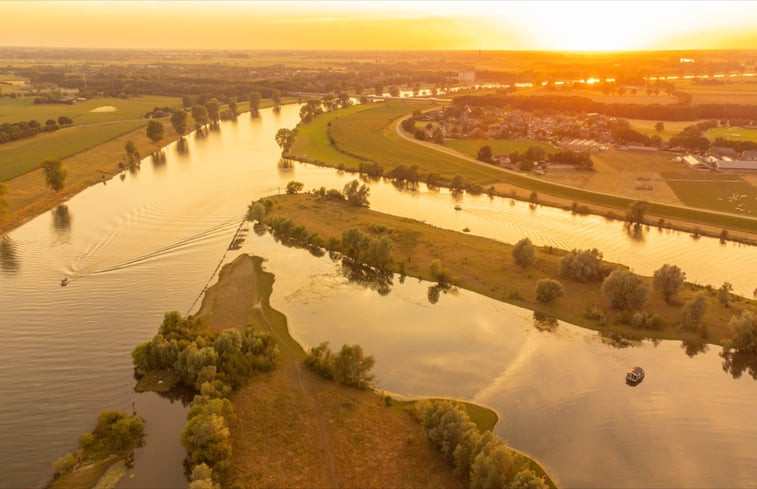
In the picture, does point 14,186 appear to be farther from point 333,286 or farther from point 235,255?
point 333,286

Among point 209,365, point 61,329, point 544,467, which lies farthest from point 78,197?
point 544,467

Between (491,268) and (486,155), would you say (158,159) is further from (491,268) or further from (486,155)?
(491,268)

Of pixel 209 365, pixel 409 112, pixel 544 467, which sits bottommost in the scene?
pixel 544 467

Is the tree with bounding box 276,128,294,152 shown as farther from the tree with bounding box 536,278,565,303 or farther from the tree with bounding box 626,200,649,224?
the tree with bounding box 536,278,565,303

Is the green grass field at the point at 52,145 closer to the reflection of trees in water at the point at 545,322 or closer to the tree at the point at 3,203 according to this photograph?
the tree at the point at 3,203

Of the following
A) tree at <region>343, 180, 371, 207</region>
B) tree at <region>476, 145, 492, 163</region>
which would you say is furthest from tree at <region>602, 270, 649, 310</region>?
tree at <region>476, 145, 492, 163</region>

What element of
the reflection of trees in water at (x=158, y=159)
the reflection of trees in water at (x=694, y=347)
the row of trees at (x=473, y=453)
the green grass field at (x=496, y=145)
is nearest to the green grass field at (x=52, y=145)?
the reflection of trees in water at (x=158, y=159)
